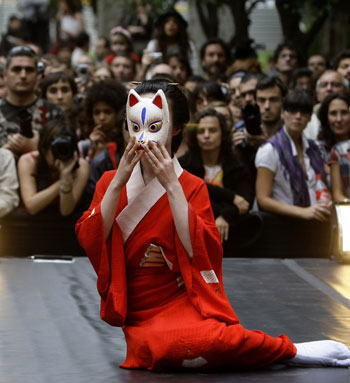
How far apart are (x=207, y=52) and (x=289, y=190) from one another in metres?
2.86

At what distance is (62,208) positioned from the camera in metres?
5.73

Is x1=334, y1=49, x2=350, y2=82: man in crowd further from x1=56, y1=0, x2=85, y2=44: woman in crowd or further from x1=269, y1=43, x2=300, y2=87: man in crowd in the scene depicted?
x1=56, y1=0, x2=85, y2=44: woman in crowd

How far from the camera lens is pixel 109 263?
9.96 ft

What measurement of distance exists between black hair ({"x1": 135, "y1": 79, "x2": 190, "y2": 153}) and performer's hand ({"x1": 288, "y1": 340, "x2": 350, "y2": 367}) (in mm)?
863

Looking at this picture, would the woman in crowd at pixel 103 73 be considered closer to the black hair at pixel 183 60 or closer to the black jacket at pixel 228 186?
the black hair at pixel 183 60

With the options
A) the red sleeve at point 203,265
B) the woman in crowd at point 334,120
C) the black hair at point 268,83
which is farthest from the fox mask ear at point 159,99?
the black hair at point 268,83

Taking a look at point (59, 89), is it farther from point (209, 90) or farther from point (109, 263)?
point (109, 263)

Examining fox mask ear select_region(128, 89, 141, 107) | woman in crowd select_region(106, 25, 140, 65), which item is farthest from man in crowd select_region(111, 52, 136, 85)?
fox mask ear select_region(128, 89, 141, 107)

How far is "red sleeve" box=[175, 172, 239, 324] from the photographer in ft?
9.69

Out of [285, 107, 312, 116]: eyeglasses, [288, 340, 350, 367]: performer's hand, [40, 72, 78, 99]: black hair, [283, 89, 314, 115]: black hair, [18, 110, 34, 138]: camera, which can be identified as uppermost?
[40, 72, 78, 99]: black hair

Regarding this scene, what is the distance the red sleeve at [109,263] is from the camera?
300 cm

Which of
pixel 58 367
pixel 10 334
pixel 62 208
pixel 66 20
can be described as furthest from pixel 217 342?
pixel 66 20

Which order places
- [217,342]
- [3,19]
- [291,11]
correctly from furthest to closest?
[3,19], [291,11], [217,342]

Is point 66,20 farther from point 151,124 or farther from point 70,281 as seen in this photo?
point 151,124
